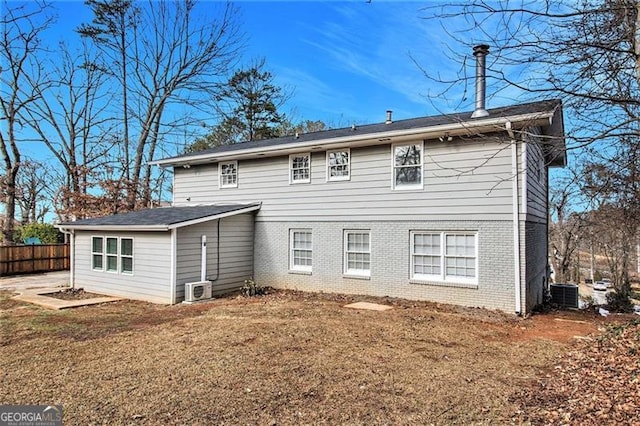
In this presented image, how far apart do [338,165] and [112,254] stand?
26.0 feet

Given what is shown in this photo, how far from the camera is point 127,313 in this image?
33.7ft

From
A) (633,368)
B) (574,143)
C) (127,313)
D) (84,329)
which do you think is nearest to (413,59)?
(574,143)

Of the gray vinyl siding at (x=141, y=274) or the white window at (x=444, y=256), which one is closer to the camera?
the white window at (x=444, y=256)

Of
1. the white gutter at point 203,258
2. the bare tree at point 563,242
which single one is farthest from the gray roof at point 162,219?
the bare tree at point 563,242

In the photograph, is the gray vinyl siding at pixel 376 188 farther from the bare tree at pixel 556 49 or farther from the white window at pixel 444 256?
the bare tree at pixel 556 49

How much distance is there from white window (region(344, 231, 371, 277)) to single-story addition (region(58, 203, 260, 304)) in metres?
3.71

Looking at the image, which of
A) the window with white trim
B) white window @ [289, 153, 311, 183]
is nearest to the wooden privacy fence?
the window with white trim

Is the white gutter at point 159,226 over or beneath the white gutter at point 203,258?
over

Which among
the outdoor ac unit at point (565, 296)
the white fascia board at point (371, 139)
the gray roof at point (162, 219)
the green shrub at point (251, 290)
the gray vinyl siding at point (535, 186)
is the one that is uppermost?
the white fascia board at point (371, 139)

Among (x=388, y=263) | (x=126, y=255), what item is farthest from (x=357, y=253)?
(x=126, y=255)

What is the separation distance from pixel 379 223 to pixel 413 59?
722 cm

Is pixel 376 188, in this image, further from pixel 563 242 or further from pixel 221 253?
pixel 563 242

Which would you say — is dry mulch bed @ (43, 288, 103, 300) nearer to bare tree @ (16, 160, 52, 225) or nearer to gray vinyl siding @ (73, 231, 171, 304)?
gray vinyl siding @ (73, 231, 171, 304)

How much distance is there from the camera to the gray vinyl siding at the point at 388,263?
10.1 metres
